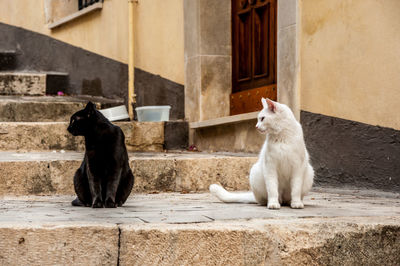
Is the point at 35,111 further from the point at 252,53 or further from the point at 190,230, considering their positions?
the point at 190,230

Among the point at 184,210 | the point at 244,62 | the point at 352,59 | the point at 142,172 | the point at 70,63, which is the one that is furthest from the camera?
the point at 70,63

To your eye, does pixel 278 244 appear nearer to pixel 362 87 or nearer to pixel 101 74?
pixel 362 87

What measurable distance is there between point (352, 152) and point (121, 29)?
4.31 meters

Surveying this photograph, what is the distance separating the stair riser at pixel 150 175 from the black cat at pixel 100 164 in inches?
37.5

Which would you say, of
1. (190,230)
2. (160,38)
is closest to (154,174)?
(190,230)

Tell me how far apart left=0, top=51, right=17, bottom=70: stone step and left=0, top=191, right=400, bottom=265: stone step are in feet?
22.2

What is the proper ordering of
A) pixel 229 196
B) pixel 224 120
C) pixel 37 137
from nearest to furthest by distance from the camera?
pixel 229 196, pixel 37 137, pixel 224 120

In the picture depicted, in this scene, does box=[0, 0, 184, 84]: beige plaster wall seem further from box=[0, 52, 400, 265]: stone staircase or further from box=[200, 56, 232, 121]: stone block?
box=[0, 52, 400, 265]: stone staircase

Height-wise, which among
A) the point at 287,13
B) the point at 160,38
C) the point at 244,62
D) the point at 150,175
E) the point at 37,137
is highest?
the point at 160,38

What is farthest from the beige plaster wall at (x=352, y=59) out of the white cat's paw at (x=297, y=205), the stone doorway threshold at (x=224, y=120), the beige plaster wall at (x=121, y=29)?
the beige plaster wall at (x=121, y=29)

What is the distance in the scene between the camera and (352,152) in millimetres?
4617

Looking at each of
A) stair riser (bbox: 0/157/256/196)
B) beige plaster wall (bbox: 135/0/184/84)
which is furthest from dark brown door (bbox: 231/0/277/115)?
stair riser (bbox: 0/157/256/196)

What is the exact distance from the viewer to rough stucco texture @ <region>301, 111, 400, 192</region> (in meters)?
4.29

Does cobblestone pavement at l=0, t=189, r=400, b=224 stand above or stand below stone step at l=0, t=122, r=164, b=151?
below
